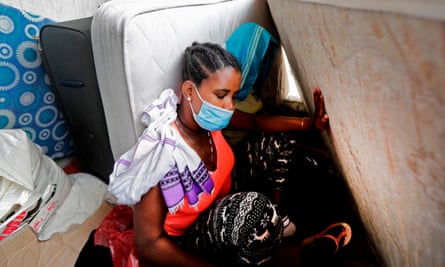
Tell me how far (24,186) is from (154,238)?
0.67m

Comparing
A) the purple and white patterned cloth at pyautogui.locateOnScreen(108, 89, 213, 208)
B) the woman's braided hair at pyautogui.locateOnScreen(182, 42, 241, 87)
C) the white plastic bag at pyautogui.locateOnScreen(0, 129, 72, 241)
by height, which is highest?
the woman's braided hair at pyautogui.locateOnScreen(182, 42, 241, 87)

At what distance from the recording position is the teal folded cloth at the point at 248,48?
1.18 m

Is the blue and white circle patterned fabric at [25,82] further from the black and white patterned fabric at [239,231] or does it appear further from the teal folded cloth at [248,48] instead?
the black and white patterned fabric at [239,231]

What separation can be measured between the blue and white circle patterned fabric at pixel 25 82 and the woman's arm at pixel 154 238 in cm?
99

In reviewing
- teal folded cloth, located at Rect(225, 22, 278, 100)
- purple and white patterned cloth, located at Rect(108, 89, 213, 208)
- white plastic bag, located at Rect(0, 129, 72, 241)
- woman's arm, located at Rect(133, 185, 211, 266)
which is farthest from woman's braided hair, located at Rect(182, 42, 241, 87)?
white plastic bag, located at Rect(0, 129, 72, 241)

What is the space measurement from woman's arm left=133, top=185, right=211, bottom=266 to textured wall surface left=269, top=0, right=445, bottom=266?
1.87ft

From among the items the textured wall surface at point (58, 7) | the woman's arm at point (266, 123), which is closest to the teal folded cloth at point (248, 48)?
the woman's arm at point (266, 123)

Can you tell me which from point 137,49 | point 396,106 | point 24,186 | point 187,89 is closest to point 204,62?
point 187,89

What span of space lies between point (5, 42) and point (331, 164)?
1.69m

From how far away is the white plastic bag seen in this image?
3.56 feet

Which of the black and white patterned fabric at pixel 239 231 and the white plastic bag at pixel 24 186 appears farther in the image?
the white plastic bag at pixel 24 186

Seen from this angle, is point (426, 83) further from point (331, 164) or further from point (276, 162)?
point (331, 164)

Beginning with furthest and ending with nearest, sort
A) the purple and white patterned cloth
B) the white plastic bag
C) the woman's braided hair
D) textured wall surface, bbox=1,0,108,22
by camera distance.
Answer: textured wall surface, bbox=1,0,108,22, the white plastic bag, the woman's braided hair, the purple and white patterned cloth

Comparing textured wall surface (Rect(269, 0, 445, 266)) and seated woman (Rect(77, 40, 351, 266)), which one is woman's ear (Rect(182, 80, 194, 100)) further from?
textured wall surface (Rect(269, 0, 445, 266))
